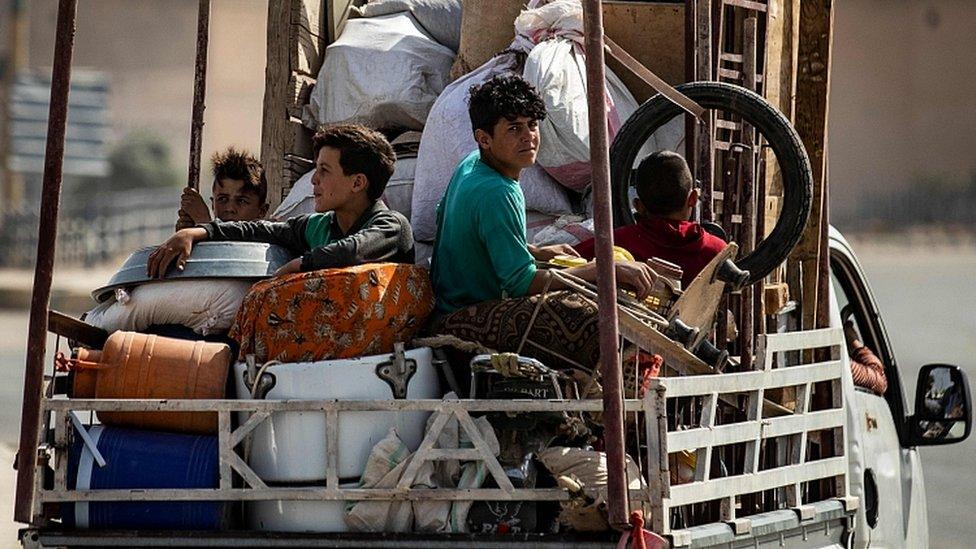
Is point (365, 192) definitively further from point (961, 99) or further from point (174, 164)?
point (961, 99)

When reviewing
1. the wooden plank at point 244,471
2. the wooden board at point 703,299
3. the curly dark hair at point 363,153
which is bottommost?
the wooden plank at point 244,471

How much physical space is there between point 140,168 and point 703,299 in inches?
1597

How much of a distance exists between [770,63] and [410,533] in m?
2.23

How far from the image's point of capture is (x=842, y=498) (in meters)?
4.54

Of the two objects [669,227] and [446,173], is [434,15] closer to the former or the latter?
[446,173]

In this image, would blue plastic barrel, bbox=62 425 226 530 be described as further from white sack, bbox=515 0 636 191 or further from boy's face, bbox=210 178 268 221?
white sack, bbox=515 0 636 191

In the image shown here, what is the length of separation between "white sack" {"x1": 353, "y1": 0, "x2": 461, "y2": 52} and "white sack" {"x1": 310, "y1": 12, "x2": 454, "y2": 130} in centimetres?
8

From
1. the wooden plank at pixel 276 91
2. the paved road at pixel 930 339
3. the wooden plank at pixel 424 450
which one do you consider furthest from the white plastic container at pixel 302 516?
the paved road at pixel 930 339

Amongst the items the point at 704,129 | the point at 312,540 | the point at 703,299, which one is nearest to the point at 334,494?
the point at 312,540

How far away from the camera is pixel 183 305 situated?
4129mm

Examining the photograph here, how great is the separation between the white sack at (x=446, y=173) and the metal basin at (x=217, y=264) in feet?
2.81

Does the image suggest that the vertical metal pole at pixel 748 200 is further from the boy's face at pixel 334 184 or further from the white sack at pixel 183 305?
the white sack at pixel 183 305

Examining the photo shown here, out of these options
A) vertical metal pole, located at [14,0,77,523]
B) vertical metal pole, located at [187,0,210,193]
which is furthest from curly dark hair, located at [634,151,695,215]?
vertical metal pole, located at [187,0,210,193]

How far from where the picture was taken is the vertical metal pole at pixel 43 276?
142 inches
